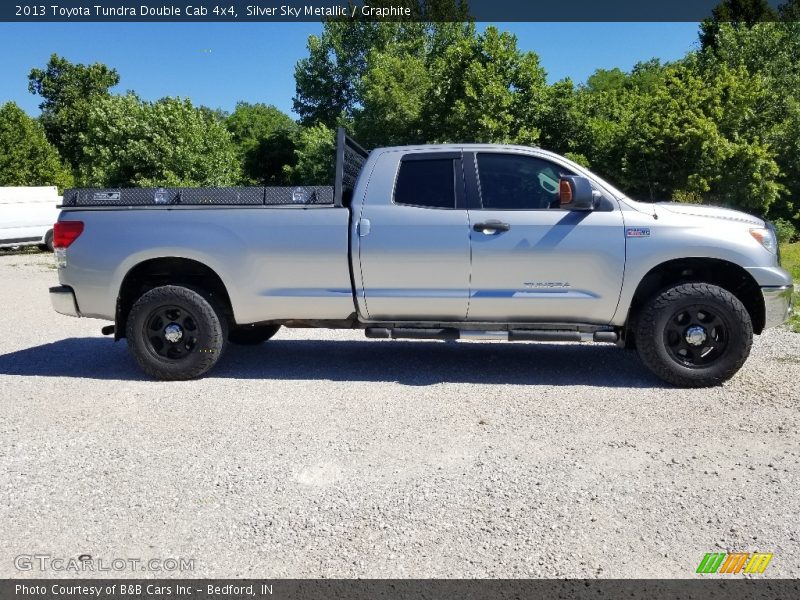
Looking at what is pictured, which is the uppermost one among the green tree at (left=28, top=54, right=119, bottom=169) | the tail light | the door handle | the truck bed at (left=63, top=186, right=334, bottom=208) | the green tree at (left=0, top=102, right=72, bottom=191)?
the green tree at (left=28, top=54, right=119, bottom=169)

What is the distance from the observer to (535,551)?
3.37 m

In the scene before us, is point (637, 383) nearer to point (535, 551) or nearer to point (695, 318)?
point (695, 318)

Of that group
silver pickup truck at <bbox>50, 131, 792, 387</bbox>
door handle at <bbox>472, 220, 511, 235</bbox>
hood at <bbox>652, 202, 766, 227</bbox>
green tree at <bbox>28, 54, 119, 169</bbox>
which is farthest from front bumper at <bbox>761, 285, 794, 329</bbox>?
green tree at <bbox>28, 54, 119, 169</bbox>

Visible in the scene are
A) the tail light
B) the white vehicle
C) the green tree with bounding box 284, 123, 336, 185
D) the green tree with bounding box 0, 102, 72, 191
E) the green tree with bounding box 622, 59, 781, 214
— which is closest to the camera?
the tail light

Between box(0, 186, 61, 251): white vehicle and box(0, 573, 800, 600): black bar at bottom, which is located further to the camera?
box(0, 186, 61, 251): white vehicle

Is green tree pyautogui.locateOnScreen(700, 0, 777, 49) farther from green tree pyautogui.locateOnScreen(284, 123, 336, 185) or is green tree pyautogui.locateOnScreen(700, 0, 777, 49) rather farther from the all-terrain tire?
the all-terrain tire

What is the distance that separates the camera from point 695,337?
20.1 feet

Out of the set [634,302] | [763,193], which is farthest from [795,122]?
[634,302]

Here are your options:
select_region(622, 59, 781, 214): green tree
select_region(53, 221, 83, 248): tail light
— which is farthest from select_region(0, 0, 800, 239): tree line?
select_region(53, 221, 83, 248): tail light

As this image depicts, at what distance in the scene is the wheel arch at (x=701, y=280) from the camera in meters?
6.22

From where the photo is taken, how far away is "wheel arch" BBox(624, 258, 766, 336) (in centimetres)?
622

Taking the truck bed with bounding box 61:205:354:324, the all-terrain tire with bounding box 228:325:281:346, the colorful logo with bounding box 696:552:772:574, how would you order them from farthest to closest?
the all-terrain tire with bounding box 228:325:281:346 < the truck bed with bounding box 61:205:354:324 < the colorful logo with bounding box 696:552:772:574

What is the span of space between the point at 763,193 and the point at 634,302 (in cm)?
3085

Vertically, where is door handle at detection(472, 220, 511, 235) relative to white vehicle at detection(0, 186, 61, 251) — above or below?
above
